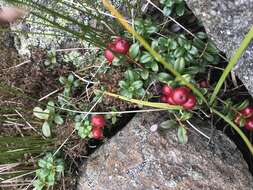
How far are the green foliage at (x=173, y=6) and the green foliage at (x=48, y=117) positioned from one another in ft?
2.76

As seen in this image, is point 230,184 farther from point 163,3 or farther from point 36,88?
point 36,88

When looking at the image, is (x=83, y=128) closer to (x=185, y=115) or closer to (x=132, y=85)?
(x=132, y=85)

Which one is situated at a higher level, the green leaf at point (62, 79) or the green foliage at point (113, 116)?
the green leaf at point (62, 79)

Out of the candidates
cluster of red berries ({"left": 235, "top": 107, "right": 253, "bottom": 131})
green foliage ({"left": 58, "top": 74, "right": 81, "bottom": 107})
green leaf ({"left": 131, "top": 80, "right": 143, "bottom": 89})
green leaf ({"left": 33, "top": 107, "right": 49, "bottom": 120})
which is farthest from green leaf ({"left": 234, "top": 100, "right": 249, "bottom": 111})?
green leaf ({"left": 33, "top": 107, "right": 49, "bottom": 120})

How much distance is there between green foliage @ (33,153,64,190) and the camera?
A: 2.74 m

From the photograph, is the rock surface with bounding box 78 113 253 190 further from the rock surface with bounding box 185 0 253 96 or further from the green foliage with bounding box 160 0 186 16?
the green foliage with bounding box 160 0 186 16

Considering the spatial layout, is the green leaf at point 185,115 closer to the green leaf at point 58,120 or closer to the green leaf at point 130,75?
the green leaf at point 130,75

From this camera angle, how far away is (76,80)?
2.85m

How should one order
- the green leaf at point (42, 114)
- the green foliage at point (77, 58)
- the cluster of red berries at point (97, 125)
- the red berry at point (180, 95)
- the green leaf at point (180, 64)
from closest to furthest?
the red berry at point (180, 95) < the green leaf at point (180, 64) < the cluster of red berries at point (97, 125) < the green leaf at point (42, 114) < the green foliage at point (77, 58)

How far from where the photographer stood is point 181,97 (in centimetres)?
233

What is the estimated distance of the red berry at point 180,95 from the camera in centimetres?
233

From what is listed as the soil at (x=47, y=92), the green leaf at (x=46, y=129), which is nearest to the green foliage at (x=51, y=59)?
the soil at (x=47, y=92)

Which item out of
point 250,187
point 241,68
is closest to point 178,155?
point 250,187

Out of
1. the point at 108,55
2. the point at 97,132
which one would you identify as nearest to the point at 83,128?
the point at 97,132
